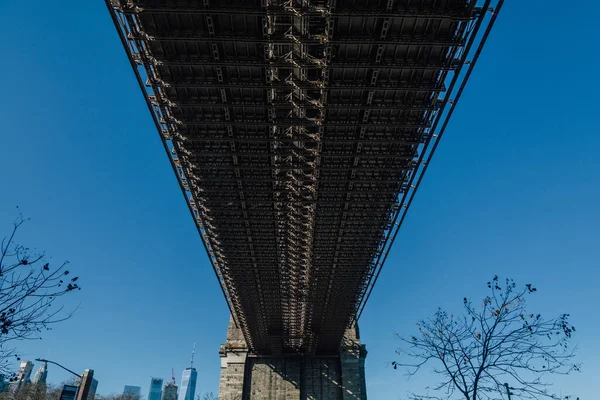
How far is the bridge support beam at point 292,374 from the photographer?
62438 millimetres

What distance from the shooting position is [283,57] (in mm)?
20422

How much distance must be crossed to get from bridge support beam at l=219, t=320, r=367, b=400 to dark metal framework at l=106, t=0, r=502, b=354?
3009cm

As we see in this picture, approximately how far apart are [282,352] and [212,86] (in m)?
54.0

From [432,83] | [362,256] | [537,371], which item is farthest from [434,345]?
[362,256]

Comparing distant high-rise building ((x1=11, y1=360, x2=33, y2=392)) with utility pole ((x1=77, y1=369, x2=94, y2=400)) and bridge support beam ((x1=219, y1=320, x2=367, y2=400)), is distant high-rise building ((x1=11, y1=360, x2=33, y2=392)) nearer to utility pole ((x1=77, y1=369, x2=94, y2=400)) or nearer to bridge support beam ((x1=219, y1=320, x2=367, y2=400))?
utility pole ((x1=77, y1=369, x2=94, y2=400))

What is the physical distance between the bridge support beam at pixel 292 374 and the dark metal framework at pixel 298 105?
98.7 feet

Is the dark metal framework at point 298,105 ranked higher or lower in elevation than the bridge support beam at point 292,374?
higher

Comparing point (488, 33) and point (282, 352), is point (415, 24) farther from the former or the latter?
point (282, 352)

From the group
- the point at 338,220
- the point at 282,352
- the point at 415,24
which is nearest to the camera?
the point at 415,24

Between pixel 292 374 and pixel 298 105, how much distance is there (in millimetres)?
52150

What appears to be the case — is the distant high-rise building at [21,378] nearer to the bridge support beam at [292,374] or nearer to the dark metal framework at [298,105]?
the dark metal framework at [298,105]

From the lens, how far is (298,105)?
22.8 meters

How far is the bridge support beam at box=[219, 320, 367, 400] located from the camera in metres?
62.4

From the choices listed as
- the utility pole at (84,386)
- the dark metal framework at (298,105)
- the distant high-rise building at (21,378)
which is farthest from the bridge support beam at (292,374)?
the utility pole at (84,386)
